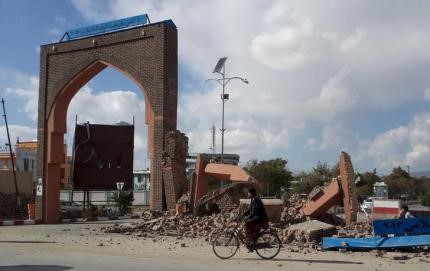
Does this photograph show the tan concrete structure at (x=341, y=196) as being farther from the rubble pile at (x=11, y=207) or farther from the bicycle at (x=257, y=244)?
the rubble pile at (x=11, y=207)

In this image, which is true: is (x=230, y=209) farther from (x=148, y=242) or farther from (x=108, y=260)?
(x=108, y=260)

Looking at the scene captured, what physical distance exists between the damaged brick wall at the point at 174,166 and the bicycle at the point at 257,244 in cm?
1001

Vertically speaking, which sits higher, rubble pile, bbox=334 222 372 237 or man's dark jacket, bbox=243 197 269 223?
man's dark jacket, bbox=243 197 269 223

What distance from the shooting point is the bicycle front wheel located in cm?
1347

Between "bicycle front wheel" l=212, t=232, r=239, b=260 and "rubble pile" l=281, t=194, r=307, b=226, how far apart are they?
6335 millimetres

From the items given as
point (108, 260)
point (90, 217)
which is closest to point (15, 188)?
point (90, 217)

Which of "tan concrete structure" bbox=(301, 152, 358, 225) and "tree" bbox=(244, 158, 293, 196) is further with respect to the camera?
"tree" bbox=(244, 158, 293, 196)

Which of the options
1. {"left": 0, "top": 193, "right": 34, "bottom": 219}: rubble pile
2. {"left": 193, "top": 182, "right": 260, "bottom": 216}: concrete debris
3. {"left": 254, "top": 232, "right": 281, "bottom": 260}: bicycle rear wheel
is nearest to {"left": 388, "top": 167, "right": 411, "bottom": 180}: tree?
{"left": 0, "top": 193, "right": 34, "bottom": 219}: rubble pile

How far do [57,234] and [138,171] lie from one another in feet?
301

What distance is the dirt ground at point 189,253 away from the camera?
482 inches

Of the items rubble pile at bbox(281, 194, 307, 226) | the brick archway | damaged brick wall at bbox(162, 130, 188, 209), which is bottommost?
rubble pile at bbox(281, 194, 307, 226)

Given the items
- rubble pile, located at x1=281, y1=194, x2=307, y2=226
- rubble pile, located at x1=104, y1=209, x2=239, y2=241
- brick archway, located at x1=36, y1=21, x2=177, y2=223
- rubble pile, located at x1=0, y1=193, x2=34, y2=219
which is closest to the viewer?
rubble pile, located at x1=104, y1=209, x2=239, y2=241

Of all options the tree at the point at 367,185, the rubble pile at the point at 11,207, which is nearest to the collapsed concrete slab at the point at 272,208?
the rubble pile at the point at 11,207

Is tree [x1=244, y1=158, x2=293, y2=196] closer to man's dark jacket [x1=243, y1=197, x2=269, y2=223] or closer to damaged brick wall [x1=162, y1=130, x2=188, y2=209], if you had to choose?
damaged brick wall [x1=162, y1=130, x2=188, y2=209]
